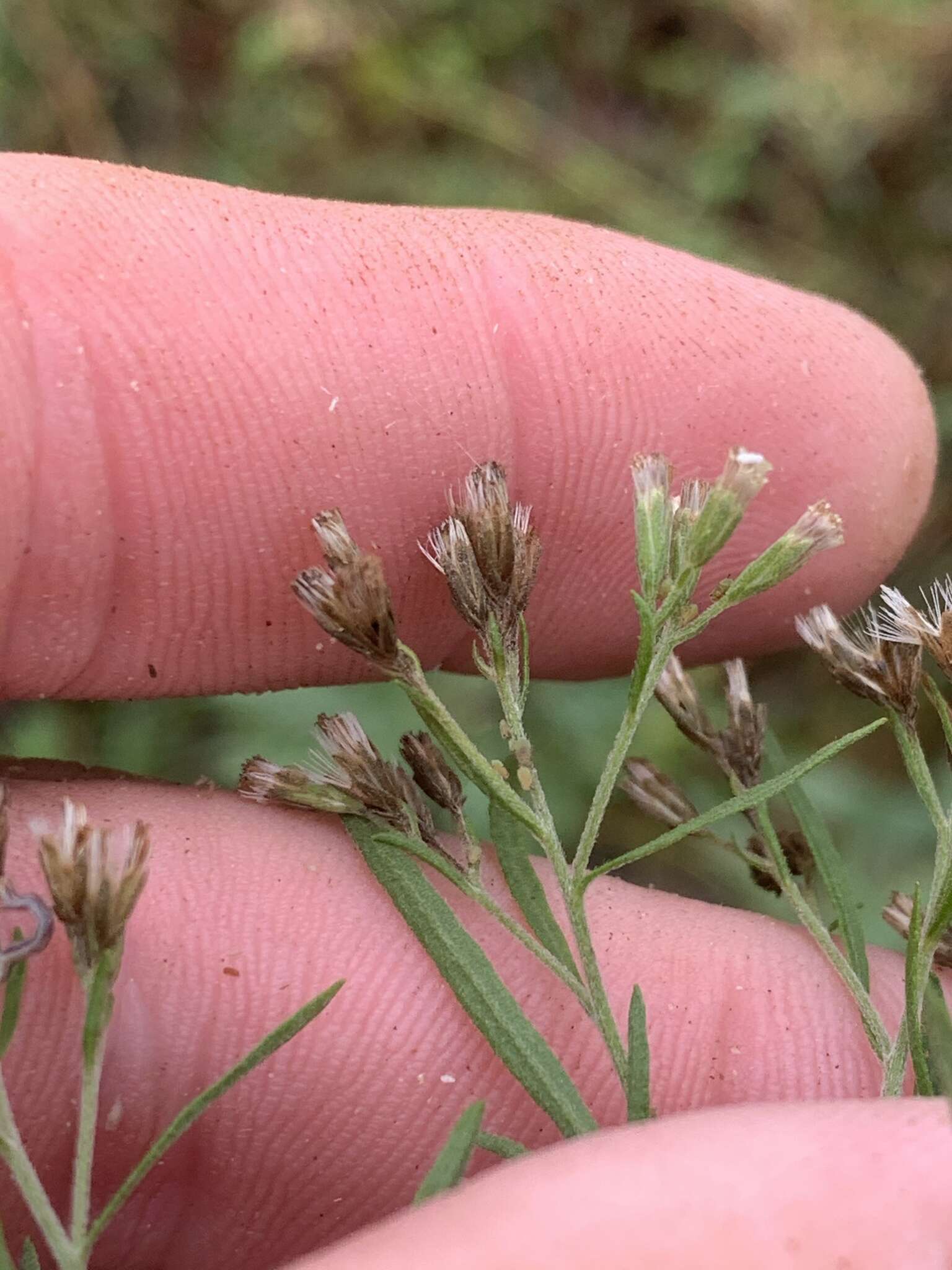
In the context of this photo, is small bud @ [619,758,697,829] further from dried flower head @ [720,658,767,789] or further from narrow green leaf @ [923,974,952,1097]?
narrow green leaf @ [923,974,952,1097]

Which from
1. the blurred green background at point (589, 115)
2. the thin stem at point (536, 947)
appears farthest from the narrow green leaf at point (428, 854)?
the blurred green background at point (589, 115)

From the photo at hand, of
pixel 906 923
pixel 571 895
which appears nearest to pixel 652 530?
pixel 571 895

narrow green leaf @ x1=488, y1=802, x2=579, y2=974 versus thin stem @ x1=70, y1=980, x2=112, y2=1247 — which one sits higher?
narrow green leaf @ x1=488, y1=802, x2=579, y2=974

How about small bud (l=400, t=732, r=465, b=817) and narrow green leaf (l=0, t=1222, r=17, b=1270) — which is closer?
narrow green leaf (l=0, t=1222, r=17, b=1270)

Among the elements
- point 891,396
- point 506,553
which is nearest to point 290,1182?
point 506,553

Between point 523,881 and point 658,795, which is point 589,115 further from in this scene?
point 523,881

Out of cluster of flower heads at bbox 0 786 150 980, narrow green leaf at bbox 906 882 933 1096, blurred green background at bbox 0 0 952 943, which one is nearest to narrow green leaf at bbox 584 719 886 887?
narrow green leaf at bbox 906 882 933 1096
